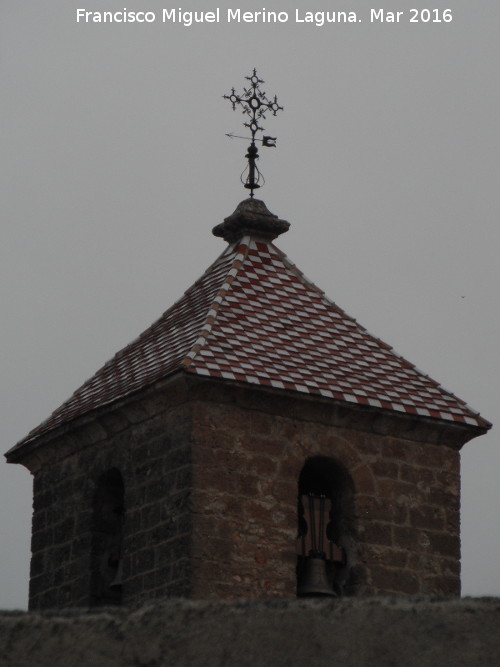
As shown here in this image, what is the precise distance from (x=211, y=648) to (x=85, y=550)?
29.2 feet

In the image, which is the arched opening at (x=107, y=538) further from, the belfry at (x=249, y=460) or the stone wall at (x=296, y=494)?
the stone wall at (x=296, y=494)

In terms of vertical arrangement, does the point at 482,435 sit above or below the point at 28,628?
above

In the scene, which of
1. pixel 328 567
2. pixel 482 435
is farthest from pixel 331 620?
pixel 482 435

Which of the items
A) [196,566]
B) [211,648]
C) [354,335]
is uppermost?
[354,335]

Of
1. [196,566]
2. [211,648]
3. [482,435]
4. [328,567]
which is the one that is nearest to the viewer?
[211,648]

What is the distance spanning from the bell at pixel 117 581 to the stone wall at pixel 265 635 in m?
8.12

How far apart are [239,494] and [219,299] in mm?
1964

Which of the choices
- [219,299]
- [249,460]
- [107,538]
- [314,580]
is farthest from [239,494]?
[219,299]

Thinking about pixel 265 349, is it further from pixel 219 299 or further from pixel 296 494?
pixel 296 494

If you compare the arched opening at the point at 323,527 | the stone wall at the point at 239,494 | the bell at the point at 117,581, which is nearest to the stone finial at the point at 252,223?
the stone wall at the point at 239,494

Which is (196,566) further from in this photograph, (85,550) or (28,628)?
(28,628)

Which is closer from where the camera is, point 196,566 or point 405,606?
point 405,606

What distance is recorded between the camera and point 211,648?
538 centimetres

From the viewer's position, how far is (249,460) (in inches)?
523
